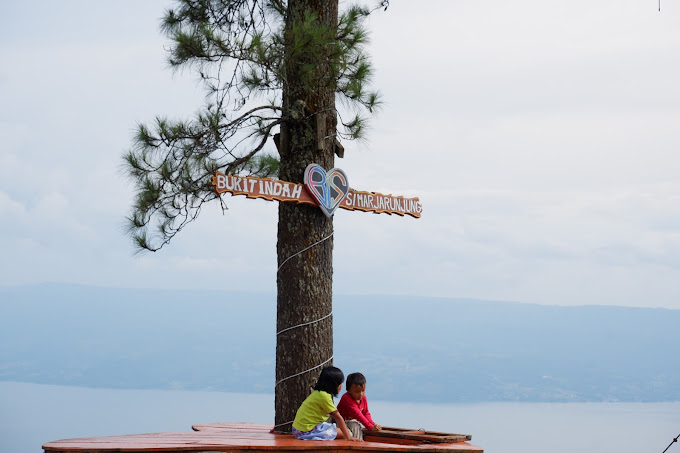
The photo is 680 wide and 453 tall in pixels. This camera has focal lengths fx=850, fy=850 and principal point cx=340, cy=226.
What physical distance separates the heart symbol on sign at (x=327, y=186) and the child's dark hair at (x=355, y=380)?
1.14 meters

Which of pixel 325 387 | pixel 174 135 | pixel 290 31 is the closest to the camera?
pixel 325 387

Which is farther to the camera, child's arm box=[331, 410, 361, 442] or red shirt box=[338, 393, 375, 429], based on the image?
red shirt box=[338, 393, 375, 429]

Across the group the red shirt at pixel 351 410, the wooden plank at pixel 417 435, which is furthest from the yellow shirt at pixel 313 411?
the wooden plank at pixel 417 435

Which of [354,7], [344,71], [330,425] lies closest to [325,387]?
[330,425]

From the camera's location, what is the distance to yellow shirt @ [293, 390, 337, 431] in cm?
508

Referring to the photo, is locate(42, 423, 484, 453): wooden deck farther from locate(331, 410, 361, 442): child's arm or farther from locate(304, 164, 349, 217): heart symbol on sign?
locate(304, 164, 349, 217): heart symbol on sign

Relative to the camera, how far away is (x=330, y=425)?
203 inches

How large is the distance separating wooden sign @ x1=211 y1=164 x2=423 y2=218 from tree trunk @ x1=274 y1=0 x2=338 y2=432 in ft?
0.38

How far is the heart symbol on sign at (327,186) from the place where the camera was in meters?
5.75

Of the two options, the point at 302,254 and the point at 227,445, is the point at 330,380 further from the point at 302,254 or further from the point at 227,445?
the point at 302,254

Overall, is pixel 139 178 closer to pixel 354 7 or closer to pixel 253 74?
pixel 253 74

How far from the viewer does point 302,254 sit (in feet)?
19.1

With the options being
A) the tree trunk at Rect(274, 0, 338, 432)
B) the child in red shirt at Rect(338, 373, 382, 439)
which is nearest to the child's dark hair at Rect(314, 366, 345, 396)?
the child in red shirt at Rect(338, 373, 382, 439)

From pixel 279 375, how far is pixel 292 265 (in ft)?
2.50
